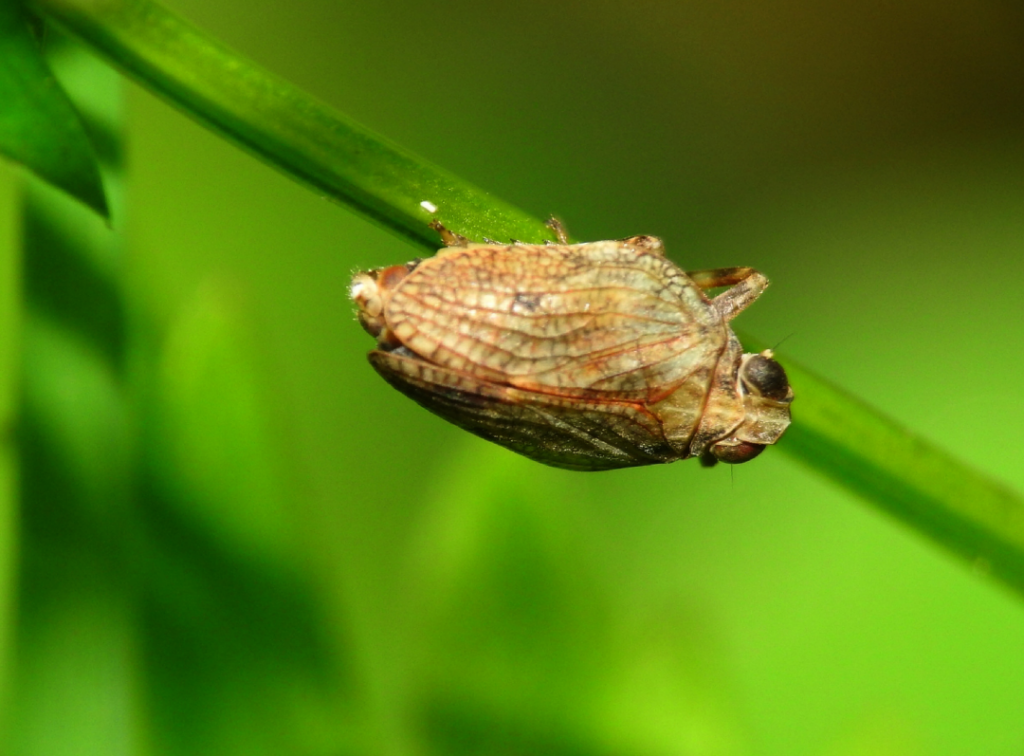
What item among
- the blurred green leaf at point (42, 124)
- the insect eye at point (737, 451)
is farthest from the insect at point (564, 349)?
the blurred green leaf at point (42, 124)

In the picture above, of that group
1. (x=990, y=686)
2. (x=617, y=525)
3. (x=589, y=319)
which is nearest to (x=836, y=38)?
(x=617, y=525)

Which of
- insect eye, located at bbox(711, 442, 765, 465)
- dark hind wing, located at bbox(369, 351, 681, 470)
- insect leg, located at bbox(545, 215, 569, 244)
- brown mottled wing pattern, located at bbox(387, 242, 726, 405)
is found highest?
insect leg, located at bbox(545, 215, 569, 244)

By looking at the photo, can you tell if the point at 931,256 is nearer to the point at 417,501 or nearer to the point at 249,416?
the point at 417,501

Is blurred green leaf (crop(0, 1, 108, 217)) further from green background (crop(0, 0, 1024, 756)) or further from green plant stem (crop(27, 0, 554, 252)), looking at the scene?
green background (crop(0, 0, 1024, 756))

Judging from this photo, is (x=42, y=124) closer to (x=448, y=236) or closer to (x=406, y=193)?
(x=406, y=193)

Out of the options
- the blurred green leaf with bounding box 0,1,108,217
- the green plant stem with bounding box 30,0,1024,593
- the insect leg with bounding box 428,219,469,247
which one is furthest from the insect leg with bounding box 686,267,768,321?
the blurred green leaf with bounding box 0,1,108,217

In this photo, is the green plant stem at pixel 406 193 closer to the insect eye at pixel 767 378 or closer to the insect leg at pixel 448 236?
the insect leg at pixel 448 236

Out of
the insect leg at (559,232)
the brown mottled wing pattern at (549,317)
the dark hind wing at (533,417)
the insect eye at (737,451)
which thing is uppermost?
the insect leg at (559,232)
